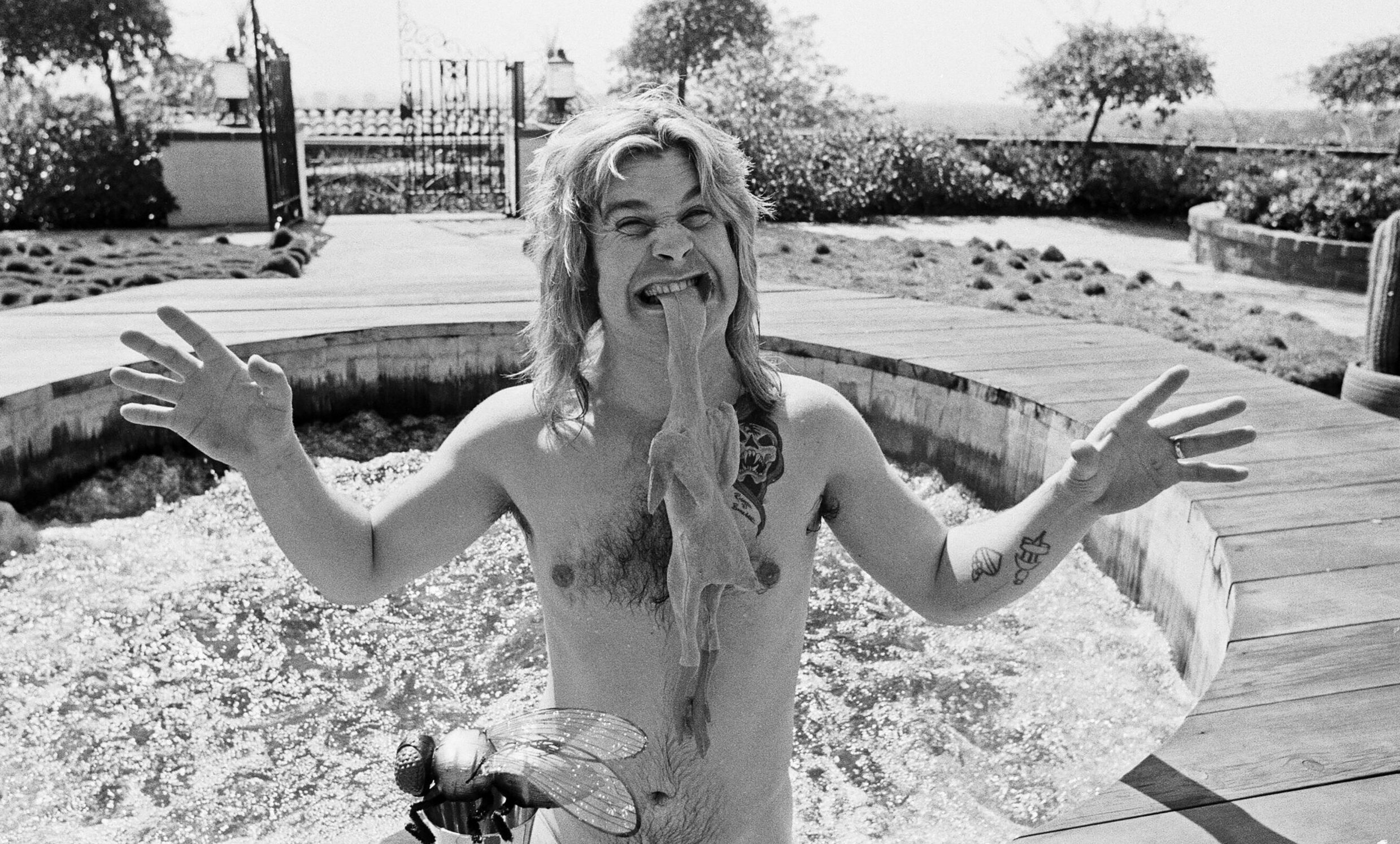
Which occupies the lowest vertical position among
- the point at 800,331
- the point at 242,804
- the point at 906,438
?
the point at 242,804

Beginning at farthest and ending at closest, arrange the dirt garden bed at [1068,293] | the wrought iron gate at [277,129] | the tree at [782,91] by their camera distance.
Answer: the tree at [782,91]
the wrought iron gate at [277,129]
the dirt garden bed at [1068,293]

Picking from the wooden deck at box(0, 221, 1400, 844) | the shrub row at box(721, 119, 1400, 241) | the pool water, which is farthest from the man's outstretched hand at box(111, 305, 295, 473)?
the shrub row at box(721, 119, 1400, 241)

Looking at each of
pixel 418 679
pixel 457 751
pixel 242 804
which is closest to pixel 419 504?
pixel 457 751

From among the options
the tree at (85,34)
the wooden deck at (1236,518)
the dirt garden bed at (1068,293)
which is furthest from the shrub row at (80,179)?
the dirt garden bed at (1068,293)

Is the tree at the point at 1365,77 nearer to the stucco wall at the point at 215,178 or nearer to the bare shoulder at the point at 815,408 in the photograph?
the stucco wall at the point at 215,178

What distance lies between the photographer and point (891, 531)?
1.72 metres

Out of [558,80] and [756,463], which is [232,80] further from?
[756,463]

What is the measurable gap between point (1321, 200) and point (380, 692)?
370 inches

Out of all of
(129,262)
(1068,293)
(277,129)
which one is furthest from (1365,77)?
(129,262)

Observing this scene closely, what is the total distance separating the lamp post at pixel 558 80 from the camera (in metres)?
11.1

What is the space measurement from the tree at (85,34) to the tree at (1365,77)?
14543 mm

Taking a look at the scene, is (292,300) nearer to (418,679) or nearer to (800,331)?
(800,331)

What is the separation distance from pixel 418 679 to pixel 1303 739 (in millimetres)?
2294

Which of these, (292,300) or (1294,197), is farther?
(1294,197)
